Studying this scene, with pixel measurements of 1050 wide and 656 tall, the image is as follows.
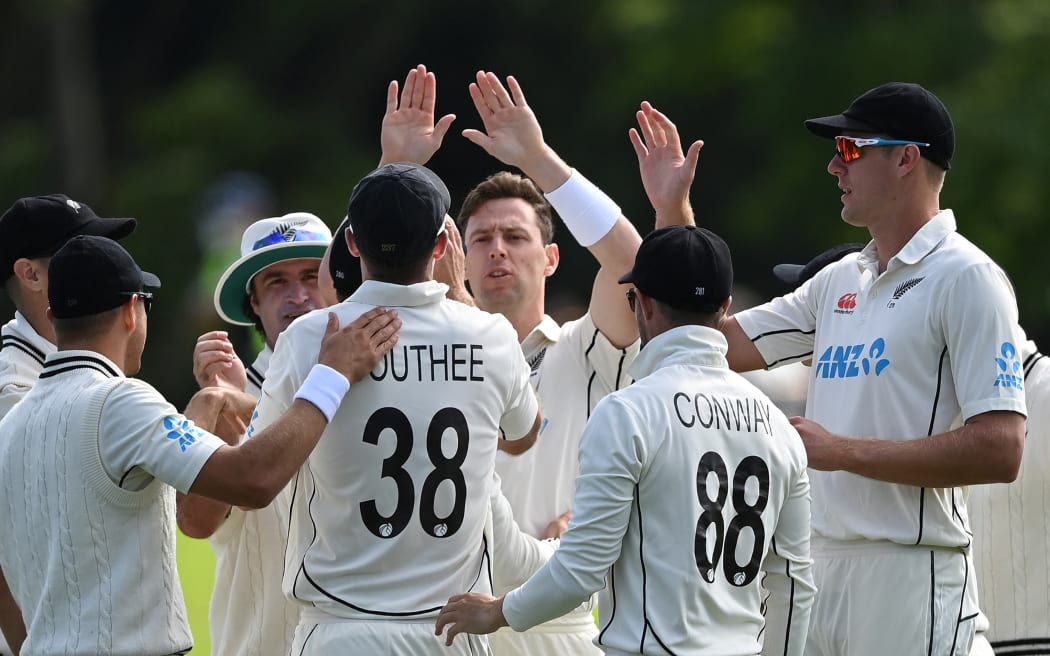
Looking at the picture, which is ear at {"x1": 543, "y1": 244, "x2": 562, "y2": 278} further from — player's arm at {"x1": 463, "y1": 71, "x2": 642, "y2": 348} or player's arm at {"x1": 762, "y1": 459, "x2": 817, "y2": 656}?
player's arm at {"x1": 762, "y1": 459, "x2": 817, "y2": 656}

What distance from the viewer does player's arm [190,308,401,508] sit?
4.33m

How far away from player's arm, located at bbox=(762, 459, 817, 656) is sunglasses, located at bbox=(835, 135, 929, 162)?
1.18 meters

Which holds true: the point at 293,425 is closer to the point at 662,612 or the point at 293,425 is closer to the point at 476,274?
the point at 662,612

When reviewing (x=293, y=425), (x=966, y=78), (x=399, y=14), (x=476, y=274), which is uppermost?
(x=399, y=14)

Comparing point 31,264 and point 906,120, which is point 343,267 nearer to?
point 31,264

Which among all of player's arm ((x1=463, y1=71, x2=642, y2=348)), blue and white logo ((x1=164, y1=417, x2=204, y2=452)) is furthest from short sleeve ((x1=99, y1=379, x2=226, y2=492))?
player's arm ((x1=463, y1=71, x2=642, y2=348))

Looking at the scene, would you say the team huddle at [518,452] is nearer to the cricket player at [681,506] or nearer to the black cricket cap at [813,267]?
the cricket player at [681,506]

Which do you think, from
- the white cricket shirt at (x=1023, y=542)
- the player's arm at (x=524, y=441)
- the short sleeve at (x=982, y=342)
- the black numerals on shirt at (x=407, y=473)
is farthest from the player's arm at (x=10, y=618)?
the white cricket shirt at (x=1023, y=542)

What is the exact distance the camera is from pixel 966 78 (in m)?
23.0

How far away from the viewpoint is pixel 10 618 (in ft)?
16.5

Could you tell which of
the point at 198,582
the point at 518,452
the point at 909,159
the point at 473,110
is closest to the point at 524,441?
the point at 518,452

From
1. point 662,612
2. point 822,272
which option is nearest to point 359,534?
point 662,612

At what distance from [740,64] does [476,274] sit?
20.6m

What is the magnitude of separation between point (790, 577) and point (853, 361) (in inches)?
32.5
